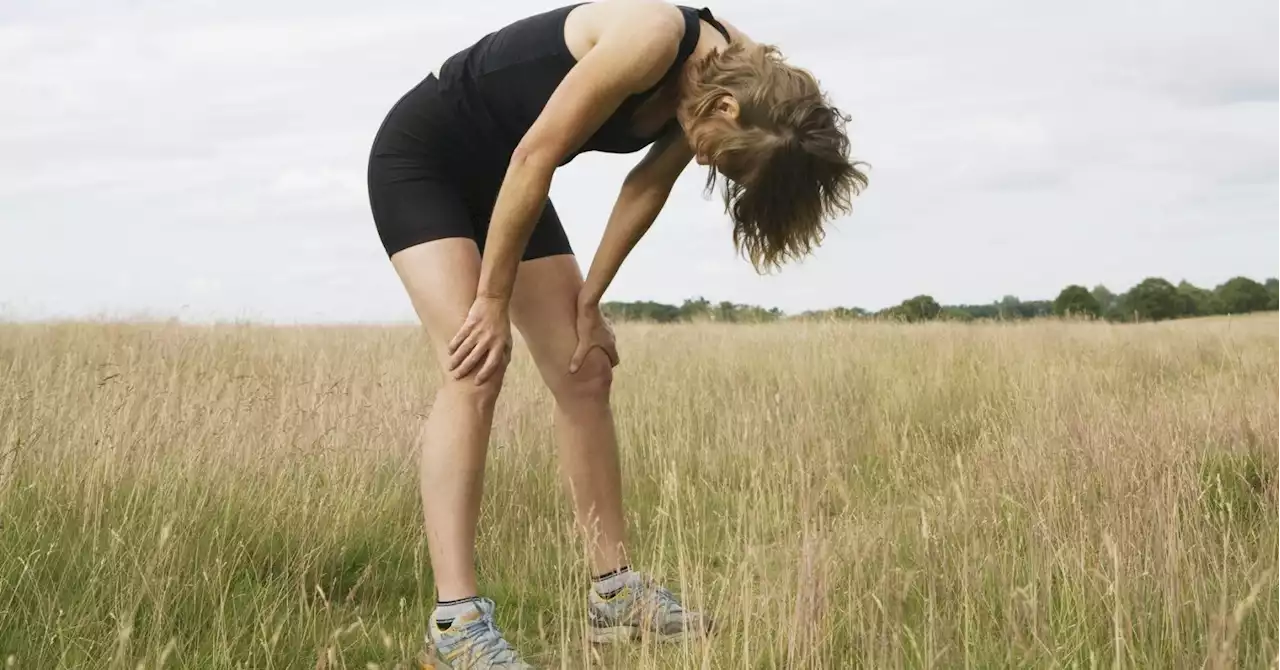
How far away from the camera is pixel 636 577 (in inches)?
110

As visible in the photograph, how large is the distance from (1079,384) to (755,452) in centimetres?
237

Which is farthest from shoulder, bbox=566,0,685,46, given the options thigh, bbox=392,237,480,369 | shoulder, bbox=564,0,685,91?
thigh, bbox=392,237,480,369

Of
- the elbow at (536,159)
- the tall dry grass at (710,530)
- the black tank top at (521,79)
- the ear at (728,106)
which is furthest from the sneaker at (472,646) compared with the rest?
the ear at (728,106)

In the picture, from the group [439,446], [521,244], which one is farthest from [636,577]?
[521,244]

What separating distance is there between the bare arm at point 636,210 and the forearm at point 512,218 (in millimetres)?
436

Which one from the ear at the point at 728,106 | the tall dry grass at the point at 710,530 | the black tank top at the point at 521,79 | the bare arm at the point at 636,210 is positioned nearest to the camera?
the tall dry grass at the point at 710,530

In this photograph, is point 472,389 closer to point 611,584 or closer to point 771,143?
point 611,584

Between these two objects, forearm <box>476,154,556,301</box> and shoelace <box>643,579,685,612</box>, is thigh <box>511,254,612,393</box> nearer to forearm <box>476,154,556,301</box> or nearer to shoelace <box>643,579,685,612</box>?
forearm <box>476,154,556,301</box>

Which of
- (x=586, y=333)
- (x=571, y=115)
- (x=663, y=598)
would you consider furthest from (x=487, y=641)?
(x=571, y=115)

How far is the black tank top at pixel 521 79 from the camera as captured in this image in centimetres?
249

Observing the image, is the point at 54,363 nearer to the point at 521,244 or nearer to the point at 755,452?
the point at 755,452

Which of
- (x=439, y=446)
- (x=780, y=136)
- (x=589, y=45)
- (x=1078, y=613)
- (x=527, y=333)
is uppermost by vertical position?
(x=589, y=45)

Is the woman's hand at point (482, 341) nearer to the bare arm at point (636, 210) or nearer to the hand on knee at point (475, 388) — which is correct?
the hand on knee at point (475, 388)

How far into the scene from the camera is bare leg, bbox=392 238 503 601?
249cm
